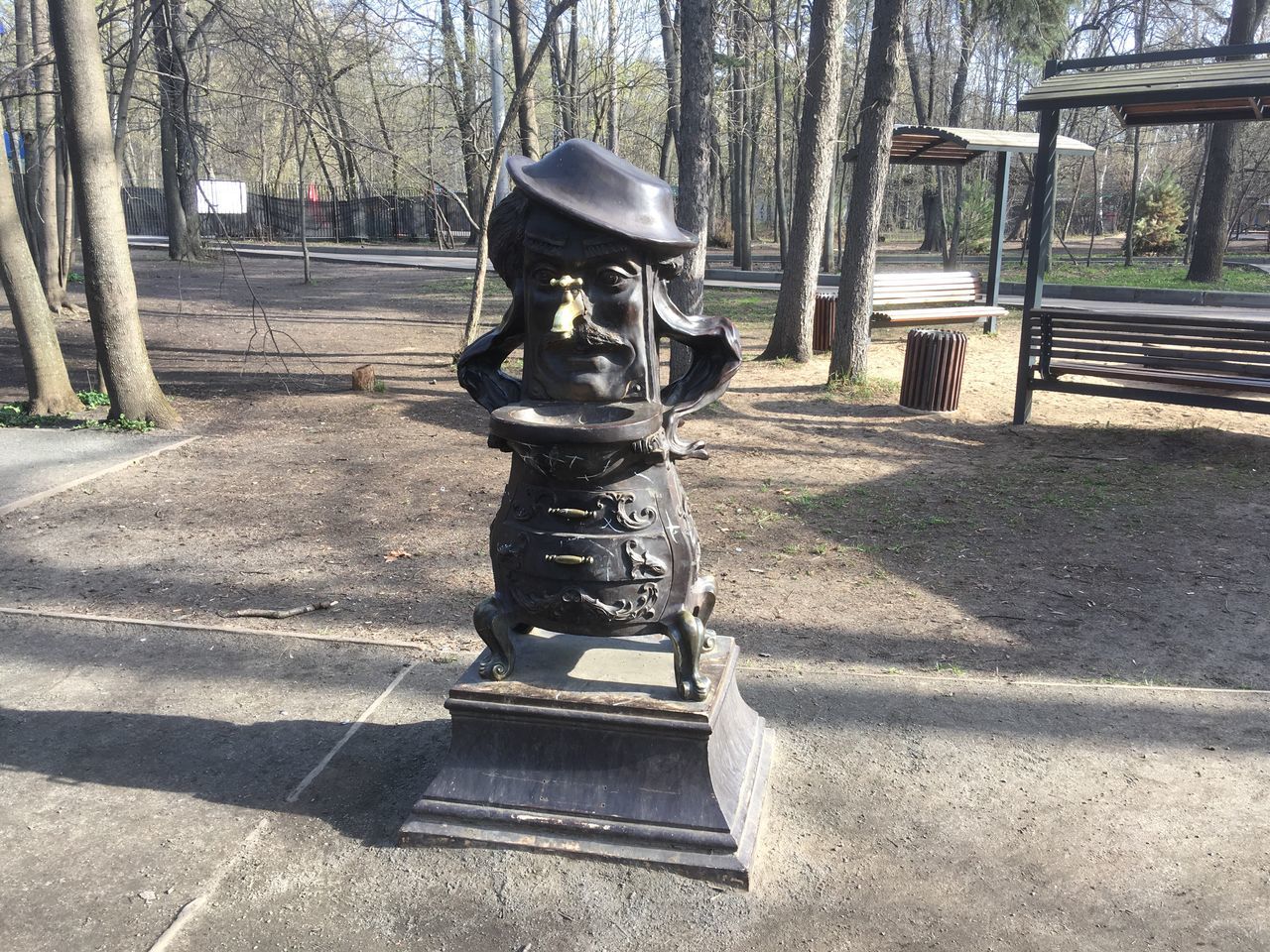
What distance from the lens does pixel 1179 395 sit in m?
8.23

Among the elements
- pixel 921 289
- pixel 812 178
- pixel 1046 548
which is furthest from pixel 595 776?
pixel 921 289

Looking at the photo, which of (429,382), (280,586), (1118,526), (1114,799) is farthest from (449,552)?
(429,382)

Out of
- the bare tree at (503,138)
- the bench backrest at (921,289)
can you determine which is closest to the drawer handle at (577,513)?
the bare tree at (503,138)

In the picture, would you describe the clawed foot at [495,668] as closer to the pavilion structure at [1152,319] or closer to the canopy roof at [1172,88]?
the pavilion structure at [1152,319]

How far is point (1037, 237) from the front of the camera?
958 centimetres

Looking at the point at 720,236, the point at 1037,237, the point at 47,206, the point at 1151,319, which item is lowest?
the point at 1151,319

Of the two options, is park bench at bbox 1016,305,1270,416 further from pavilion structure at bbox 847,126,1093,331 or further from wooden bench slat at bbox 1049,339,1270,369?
pavilion structure at bbox 847,126,1093,331

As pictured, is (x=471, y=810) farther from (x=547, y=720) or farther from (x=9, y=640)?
(x=9, y=640)

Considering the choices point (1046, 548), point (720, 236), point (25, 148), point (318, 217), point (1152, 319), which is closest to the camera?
point (1046, 548)

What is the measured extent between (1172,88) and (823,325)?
16.8 feet

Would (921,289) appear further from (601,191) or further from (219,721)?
(219,721)

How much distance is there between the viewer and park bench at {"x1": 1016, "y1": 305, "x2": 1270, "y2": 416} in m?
7.96

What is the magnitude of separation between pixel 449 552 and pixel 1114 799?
3796 millimetres

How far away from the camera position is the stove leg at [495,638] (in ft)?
10.4
